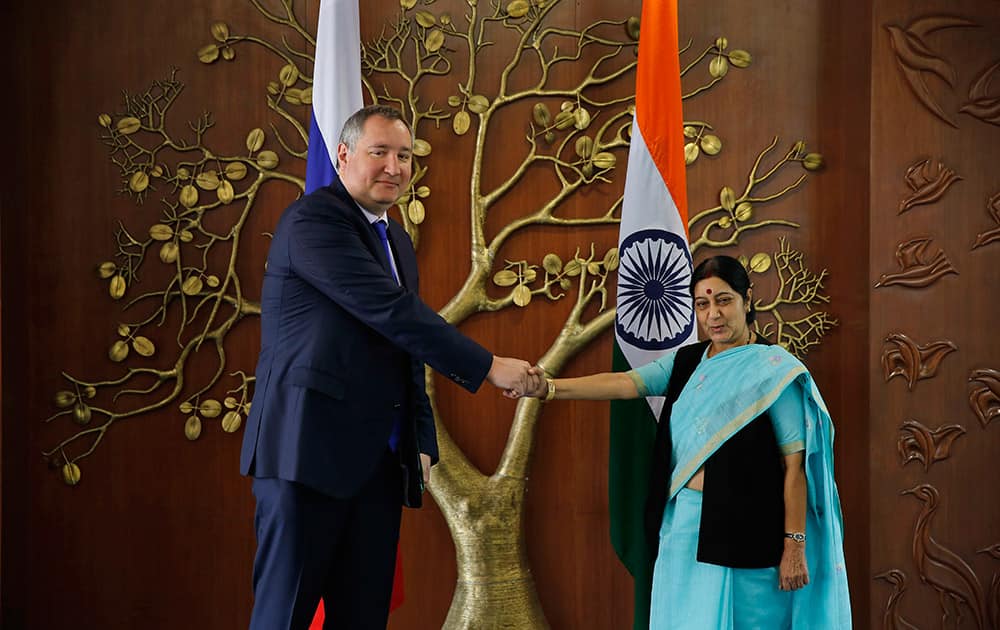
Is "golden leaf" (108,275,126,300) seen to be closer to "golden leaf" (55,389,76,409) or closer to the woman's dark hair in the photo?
"golden leaf" (55,389,76,409)

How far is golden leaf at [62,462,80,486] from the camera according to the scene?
3.16m

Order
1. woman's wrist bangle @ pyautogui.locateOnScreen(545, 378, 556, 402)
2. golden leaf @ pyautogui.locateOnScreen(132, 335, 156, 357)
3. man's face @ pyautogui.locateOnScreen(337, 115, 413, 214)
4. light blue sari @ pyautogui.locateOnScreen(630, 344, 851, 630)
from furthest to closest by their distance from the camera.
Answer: golden leaf @ pyautogui.locateOnScreen(132, 335, 156, 357) → woman's wrist bangle @ pyautogui.locateOnScreen(545, 378, 556, 402) → light blue sari @ pyautogui.locateOnScreen(630, 344, 851, 630) → man's face @ pyautogui.locateOnScreen(337, 115, 413, 214)

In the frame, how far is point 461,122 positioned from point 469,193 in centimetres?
26

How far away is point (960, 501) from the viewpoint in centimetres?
308

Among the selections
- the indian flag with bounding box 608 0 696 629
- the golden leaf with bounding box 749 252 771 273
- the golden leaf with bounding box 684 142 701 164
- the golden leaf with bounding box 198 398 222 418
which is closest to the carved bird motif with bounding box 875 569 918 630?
the indian flag with bounding box 608 0 696 629

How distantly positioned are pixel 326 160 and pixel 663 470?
4.72 feet

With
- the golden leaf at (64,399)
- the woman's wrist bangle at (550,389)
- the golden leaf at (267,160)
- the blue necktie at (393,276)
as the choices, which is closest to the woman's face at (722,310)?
the woman's wrist bangle at (550,389)

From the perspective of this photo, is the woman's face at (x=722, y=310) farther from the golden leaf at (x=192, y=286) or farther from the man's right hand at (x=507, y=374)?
the golden leaf at (x=192, y=286)

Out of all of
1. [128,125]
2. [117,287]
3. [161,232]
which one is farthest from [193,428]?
[128,125]

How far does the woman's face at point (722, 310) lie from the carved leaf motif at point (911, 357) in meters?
1.06

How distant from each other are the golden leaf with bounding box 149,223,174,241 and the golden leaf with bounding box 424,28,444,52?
113cm

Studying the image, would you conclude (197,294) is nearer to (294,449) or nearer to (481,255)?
(481,255)

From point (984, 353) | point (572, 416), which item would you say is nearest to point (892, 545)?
point (984, 353)

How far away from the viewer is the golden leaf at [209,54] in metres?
3.19
